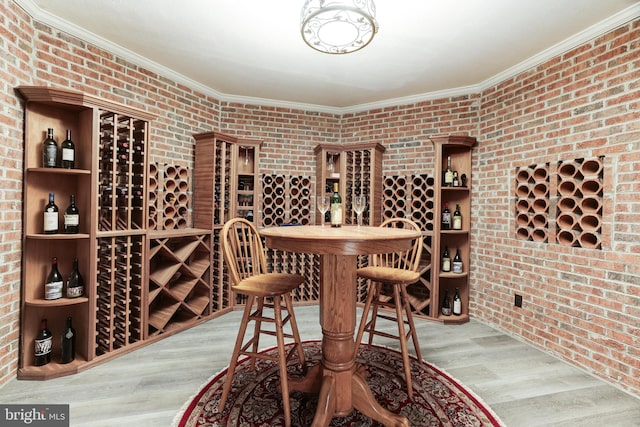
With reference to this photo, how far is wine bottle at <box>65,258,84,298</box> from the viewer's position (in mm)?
2135

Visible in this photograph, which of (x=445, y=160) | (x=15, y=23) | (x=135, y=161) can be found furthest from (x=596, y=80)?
(x=15, y=23)

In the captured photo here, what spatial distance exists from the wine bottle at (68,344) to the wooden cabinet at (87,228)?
4 cm

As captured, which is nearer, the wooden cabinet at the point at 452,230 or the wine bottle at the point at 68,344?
the wine bottle at the point at 68,344

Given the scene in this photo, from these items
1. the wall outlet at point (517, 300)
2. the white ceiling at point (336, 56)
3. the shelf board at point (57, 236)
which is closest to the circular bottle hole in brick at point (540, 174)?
the white ceiling at point (336, 56)

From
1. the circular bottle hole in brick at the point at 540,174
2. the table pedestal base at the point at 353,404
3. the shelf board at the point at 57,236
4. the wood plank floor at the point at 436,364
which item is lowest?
the wood plank floor at the point at 436,364

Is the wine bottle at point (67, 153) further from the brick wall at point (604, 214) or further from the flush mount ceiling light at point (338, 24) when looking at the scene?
the brick wall at point (604, 214)

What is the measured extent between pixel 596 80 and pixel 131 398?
146 inches

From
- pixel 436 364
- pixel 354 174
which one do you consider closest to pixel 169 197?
pixel 354 174

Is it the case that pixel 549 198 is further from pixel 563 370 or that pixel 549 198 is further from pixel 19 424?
pixel 19 424

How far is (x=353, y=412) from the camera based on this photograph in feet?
5.59

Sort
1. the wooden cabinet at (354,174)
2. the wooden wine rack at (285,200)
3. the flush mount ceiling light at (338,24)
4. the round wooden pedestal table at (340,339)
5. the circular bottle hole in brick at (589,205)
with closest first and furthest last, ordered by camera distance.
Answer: the flush mount ceiling light at (338,24) < the round wooden pedestal table at (340,339) < the circular bottle hole in brick at (589,205) < the wooden cabinet at (354,174) < the wooden wine rack at (285,200)

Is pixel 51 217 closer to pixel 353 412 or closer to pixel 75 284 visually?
pixel 75 284

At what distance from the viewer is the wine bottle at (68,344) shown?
2102 millimetres

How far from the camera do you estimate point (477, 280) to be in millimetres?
3223
